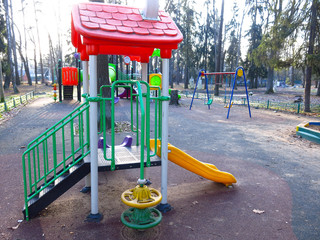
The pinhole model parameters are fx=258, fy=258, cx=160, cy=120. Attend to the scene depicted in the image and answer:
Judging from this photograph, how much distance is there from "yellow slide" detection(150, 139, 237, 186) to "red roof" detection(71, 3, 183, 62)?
150 cm

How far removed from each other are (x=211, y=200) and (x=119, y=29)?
2990mm

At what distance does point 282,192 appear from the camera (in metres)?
4.54

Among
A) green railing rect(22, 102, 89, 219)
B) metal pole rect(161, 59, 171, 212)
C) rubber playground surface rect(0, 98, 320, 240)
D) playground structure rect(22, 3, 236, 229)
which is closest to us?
playground structure rect(22, 3, 236, 229)

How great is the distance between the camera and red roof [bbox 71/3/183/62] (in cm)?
324

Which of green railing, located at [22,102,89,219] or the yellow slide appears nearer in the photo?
green railing, located at [22,102,89,219]

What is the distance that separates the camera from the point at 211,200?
424 centimetres

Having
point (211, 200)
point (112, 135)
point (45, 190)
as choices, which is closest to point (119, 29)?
point (112, 135)

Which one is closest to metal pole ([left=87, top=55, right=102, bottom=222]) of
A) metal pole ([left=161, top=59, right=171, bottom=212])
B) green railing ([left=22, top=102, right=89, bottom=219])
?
green railing ([left=22, top=102, right=89, bottom=219])

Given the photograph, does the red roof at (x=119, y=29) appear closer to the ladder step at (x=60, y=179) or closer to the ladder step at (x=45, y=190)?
the ladder step at (x=60, y=179)

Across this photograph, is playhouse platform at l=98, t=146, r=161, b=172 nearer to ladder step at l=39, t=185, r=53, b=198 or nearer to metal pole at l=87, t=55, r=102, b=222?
metal pole at l=87, t=55, r=102, b=222

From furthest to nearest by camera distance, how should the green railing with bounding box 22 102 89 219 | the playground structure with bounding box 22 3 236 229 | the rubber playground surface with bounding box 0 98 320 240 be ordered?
the green railing with bounding box 22 102 89 219 < the rubber playground surface with bounding box 0 98 320 240 < the playground structure with bounding box 22 3 236 229

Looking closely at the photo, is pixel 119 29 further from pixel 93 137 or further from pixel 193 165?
pixel 193 165

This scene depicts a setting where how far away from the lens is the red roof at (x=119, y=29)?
10.6ft

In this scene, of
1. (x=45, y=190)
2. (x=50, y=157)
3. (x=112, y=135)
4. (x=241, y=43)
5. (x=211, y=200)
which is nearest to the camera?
(x=112, y=135)
